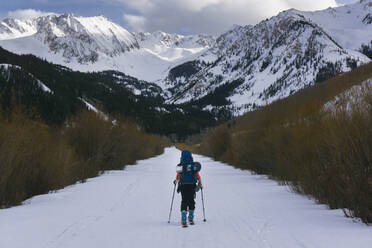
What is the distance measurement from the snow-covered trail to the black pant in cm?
45

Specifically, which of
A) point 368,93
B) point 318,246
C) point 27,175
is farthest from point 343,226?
point 27,175

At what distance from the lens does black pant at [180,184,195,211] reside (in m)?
8.68

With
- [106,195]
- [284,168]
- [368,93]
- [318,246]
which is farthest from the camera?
[284,168]

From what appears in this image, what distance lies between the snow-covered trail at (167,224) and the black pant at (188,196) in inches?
17.9

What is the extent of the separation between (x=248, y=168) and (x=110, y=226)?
718 inches

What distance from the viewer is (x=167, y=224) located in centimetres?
859

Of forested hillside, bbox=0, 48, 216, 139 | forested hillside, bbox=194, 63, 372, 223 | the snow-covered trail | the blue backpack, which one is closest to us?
the snow-covered trail

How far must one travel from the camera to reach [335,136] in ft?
26.8

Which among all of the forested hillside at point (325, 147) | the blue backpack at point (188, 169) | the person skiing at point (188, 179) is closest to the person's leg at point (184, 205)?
the person skiing at point (188, 179)

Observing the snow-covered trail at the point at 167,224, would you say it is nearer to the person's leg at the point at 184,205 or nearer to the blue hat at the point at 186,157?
the person's leg at the point at 184,205

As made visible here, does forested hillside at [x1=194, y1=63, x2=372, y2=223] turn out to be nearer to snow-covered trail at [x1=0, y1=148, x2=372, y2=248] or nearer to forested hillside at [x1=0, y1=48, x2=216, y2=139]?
snow-covered trail at [x1=0, y1=148, x2=372, y2=248]

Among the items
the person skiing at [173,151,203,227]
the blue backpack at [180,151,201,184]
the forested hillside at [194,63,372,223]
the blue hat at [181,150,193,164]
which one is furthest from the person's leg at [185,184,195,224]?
the forested hillside at [194,63,372,223]

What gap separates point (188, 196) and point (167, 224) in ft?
2.52

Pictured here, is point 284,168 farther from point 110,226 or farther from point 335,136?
point 110,226
